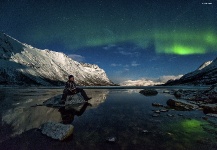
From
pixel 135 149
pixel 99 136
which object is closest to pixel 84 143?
pixel 99 136

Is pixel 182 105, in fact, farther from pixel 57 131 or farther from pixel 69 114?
pixel 57 131

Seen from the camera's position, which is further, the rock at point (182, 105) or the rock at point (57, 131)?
the rock at point (182, 105)

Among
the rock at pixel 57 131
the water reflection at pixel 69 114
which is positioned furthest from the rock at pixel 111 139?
the water reflection at pixel 69 114

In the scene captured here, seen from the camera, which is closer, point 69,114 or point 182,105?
point 69,114

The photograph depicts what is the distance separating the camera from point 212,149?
20.8 ft

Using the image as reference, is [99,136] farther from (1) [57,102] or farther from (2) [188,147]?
(1) [57,102]

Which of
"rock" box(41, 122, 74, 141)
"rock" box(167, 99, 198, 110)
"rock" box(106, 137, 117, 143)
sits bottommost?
"rock" box(106, 137, 117, 143)

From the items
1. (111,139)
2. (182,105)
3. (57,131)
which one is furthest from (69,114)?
(182,105)

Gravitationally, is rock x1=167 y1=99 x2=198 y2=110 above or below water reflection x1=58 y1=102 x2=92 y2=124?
above

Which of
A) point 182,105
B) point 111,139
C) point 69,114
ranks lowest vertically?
point 111,139

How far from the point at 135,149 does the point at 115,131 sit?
2284 mm

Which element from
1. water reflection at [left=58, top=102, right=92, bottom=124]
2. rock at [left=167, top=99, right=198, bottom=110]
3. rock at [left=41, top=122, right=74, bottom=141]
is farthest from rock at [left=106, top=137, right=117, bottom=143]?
rock at [left=167, top=99, right=198, bottom=110]

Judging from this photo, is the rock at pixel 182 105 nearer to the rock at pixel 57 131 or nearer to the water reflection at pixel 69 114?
the water reflection at pixel 69 114

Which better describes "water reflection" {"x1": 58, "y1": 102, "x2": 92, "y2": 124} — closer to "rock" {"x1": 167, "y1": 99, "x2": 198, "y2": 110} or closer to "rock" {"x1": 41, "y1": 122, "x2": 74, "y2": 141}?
"rock" {"x1": 41, "y1": 122, "x2": 74, "y2": 141}
